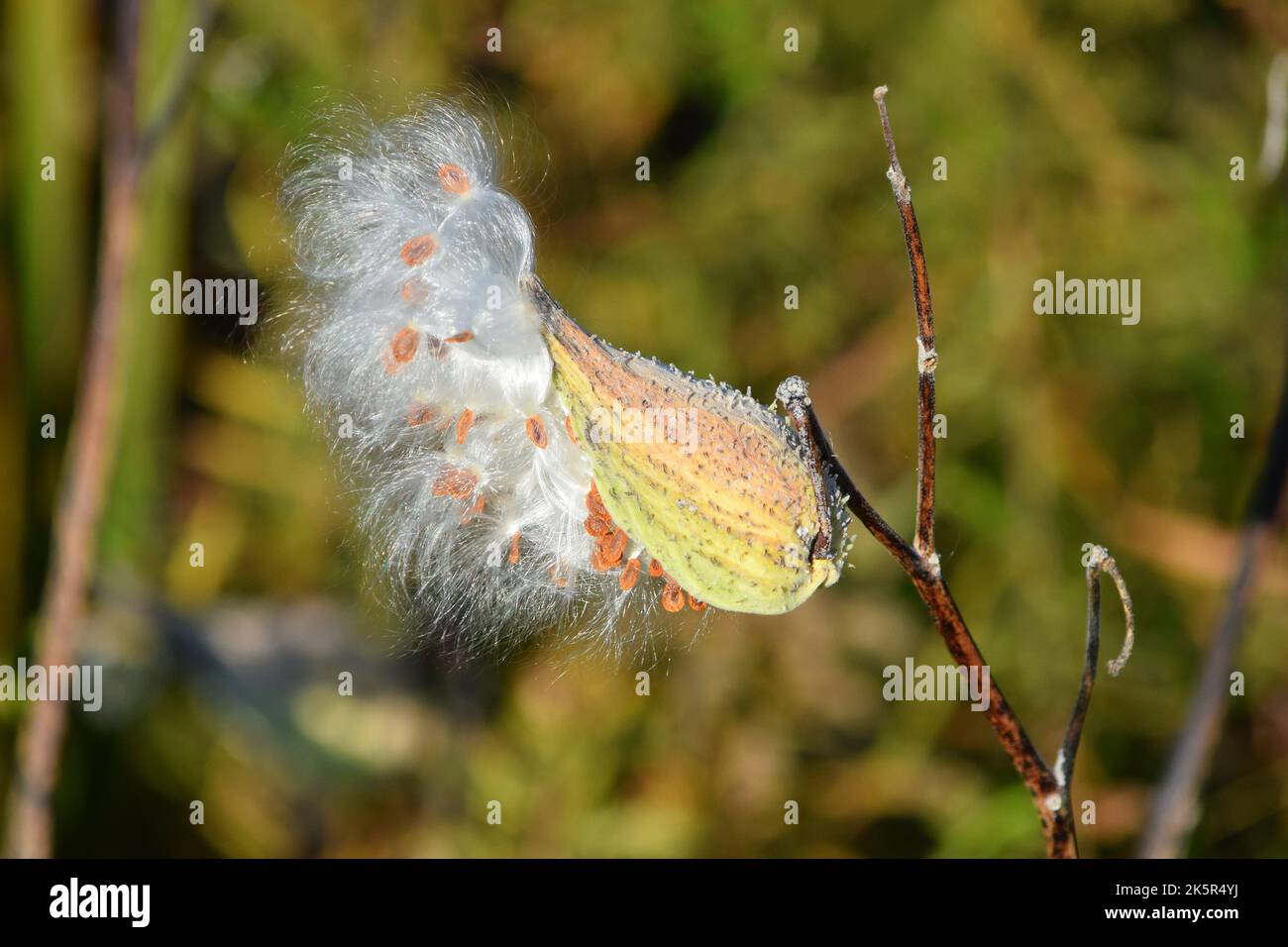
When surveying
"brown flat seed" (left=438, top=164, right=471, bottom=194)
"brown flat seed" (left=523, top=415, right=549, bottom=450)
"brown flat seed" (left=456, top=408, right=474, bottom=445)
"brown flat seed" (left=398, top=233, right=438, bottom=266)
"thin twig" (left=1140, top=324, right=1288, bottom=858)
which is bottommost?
"thin twig" (left=1140, top=324, right=1288, bottom=858)

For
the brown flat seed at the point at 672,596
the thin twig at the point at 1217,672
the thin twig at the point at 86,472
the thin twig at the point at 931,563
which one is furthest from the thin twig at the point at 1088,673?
the thin twig at the point at 86,472

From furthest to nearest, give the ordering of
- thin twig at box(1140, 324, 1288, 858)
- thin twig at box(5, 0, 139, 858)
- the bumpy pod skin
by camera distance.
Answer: thin twig at box(5, 0, 139, 858)
thin twig at box(1140, 324, 1288, 858)
the bumpy pod skin

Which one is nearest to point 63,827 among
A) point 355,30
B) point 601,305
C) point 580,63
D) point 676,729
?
point 676,729

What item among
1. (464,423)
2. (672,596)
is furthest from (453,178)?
(672,596)

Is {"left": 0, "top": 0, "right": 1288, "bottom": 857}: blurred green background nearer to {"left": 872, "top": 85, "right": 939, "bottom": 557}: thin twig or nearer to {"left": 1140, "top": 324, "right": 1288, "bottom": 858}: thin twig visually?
{"left": 1140, "top": 324, "right": 1288, "bottom": 858}: thin twig

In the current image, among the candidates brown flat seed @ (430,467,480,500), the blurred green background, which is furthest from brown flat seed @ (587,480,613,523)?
the blurred green background

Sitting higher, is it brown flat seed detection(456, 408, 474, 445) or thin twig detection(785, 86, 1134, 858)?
brown flat seed detection(456, 408, 474, 445)

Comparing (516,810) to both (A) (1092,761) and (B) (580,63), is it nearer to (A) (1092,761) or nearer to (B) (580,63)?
(A) (1092,761)
